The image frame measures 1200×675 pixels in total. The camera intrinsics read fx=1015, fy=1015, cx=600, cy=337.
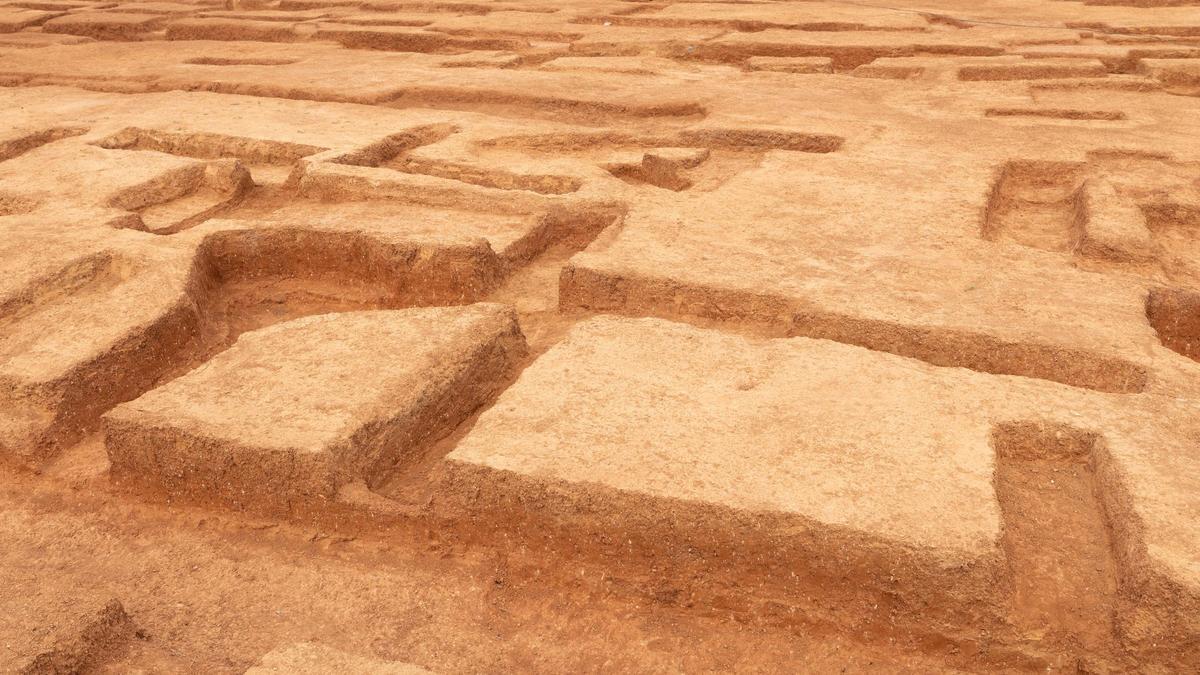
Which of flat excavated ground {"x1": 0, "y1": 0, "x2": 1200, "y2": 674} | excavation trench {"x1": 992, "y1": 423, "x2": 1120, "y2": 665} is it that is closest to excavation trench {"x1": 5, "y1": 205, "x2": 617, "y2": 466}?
flat excavated ground {"x1": 0, "y1": 0, "x2": 1200, "y2": 674}

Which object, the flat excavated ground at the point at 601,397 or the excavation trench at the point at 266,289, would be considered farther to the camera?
the excavation trench at the point at 266,289

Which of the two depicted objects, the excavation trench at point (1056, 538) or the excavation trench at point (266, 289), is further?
the excavation trench at point (266, 289)

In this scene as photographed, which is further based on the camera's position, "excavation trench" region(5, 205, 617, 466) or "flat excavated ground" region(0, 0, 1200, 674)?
"excavation trench" region(5, 205, 617, 466)

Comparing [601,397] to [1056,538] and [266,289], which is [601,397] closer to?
[1056,538]

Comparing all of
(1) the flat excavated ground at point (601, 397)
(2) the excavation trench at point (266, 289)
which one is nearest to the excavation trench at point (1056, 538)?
(1) the flat excavated ground at point (601, 397)

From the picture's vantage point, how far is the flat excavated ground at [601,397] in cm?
192

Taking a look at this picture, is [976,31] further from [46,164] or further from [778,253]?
[46,164]

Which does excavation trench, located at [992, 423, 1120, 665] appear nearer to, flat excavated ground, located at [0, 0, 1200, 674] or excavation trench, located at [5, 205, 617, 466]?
flat excavated ground, located at [0, 0, 1200, 674]

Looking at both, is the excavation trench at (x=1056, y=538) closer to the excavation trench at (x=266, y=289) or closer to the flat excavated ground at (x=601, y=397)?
the flat excavated ground at (x=601, y=397)

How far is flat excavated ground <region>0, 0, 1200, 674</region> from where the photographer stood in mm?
1925

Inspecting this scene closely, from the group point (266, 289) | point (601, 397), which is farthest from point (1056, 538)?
point (266, 289)

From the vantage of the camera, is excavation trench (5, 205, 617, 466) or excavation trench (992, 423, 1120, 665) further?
excavation trench (5, 205, 617, 466)

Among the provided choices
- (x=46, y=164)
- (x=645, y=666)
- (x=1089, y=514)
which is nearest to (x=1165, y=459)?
(x=1089, y=514)

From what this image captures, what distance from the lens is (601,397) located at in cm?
234
